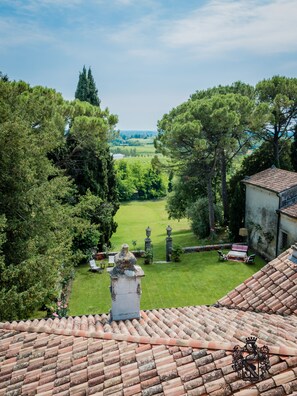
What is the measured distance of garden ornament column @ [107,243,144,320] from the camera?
8.10 metres

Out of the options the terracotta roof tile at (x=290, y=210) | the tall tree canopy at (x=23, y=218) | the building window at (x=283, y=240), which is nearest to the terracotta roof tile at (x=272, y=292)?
the tall tree canopy at (x=23, y=218)

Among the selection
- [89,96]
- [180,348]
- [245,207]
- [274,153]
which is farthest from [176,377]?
[89,96]

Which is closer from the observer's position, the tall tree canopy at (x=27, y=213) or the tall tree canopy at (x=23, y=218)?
the tall tree canopy at (x=23, y=218)

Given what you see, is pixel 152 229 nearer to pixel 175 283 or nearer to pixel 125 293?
pixel 175 283

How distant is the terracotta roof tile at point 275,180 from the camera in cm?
2156

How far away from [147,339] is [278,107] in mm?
29309

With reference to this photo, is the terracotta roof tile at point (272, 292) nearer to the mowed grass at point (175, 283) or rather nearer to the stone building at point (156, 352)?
the stone building at point (156, 352)

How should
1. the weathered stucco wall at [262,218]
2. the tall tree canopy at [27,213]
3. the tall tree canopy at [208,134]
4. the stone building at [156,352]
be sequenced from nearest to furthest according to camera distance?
the stone building at [156,352]
the tall tree canopy at [27,213]
the weathered stucco wall at [262,218]
the tall tree canopy at [208,134]

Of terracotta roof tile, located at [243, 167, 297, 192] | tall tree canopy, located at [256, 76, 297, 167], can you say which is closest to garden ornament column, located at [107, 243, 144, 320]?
terracotta roof tile, located at [243, 167, 297, 192]

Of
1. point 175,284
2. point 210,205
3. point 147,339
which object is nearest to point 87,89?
point 210,205

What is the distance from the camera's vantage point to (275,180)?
23.1m

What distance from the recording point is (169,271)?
22062 millimetres

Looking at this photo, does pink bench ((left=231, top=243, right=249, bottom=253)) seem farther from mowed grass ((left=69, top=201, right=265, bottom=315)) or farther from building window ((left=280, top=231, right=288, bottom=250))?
building window ((left=280, top=231, right=288, bottom=250))

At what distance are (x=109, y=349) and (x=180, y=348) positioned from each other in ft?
4.29
